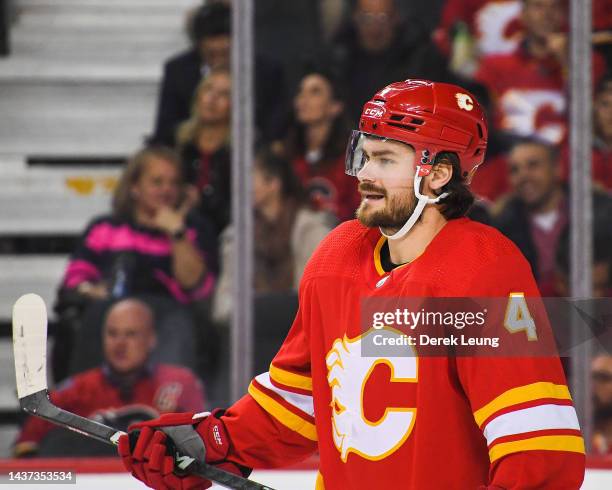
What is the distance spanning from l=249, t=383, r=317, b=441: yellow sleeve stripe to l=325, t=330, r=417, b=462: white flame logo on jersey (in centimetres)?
16

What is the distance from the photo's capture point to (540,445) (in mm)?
1842

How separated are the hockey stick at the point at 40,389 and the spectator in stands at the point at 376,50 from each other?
184 centimetres

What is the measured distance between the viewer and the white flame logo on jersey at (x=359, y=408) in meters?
2.00

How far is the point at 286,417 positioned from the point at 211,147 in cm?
180

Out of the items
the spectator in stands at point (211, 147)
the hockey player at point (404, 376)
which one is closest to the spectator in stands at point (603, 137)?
the spectator in stands at point (211, 147)

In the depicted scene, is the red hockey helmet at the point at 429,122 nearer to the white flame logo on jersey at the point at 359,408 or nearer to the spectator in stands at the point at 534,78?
the white flame logo on jersey at the point at 359,408

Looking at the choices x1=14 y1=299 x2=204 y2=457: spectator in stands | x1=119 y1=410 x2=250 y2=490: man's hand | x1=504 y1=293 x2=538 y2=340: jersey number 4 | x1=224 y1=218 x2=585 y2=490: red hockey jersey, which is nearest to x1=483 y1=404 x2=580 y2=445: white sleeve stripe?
x1=224 y1=218 x2=585 y2=490: red hockey jersey

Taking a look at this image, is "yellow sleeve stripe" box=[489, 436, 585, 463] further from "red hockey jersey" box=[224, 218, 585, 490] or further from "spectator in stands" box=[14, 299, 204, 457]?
"spectator in stands" box=[14, 299, 204, 457]

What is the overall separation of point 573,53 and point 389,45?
0.56 meters

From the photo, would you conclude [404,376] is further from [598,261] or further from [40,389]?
[598,261]

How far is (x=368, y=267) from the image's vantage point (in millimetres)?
2105

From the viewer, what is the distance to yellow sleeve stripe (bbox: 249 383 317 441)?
2.26m

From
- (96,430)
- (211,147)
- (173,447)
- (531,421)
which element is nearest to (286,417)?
(173,447)

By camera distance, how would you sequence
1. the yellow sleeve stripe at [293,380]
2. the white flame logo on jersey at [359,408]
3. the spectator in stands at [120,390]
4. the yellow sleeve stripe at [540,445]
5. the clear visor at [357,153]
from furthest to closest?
the spectator in stands at [120,390], the yellow sleeve stripe at [293,380], the clear visor at [357,153], the white flame logo on jersey at [359,408], the yellow sleeve stripe at [540,445]
